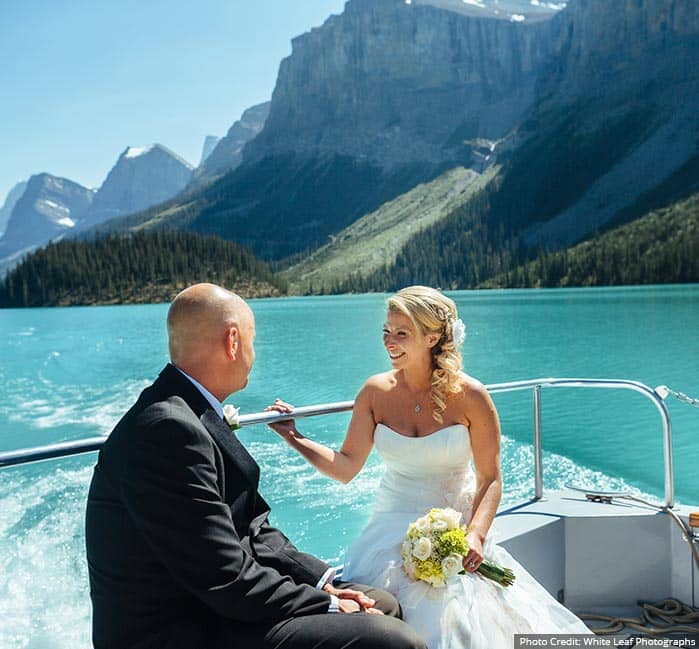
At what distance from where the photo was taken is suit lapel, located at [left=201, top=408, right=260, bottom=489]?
189 cm

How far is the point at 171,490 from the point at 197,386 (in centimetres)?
36

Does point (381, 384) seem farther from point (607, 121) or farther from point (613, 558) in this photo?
point (607, 121)

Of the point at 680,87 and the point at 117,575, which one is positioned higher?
the point at 680,87

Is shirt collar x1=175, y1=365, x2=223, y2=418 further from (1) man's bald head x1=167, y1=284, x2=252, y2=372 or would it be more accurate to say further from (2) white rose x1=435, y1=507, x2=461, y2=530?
(2) white rose x1=435, y1=507, x2=461, y2=530

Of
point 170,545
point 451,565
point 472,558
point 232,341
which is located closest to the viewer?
point 170,545

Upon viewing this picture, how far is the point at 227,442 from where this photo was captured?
1.92 m

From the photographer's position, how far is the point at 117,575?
1.75m

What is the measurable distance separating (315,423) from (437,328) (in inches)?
540

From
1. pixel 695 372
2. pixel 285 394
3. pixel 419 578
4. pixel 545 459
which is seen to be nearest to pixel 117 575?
pixel 419 578

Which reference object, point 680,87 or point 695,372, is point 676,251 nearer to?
point 680,87

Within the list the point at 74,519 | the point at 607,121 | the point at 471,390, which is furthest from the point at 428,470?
the point at 607,121

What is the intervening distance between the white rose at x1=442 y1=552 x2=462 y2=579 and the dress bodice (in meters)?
0.45

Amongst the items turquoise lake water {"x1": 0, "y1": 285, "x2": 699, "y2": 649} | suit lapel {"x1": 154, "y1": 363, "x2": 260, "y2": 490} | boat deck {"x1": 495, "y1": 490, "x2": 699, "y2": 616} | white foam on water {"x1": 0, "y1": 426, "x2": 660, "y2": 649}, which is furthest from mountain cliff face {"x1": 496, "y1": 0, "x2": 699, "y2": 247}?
suit lapel {"x1": 154, "y1": 363, "x2": 260, "y2": 490}

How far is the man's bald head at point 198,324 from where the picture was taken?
197cm
